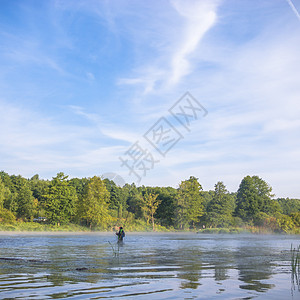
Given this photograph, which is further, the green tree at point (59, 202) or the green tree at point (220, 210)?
the green tree at point (220, 210)

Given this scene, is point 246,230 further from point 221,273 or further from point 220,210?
point 221,273

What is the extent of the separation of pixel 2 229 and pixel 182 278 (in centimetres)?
5392

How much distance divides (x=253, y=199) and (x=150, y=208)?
81.5ft

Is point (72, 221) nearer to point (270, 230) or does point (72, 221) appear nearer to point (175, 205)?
point (175, 205)

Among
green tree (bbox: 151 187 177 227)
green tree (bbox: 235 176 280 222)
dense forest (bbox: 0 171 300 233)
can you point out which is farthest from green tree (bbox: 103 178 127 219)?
green tree (bbox: 235 176 280 222)

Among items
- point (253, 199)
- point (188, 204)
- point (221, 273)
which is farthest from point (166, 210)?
point (221, 273)

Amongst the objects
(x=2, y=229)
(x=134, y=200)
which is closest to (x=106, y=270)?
(x=2, y=229)

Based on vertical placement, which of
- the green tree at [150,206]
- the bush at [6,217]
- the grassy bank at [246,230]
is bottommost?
the grassy bank at [246,230]

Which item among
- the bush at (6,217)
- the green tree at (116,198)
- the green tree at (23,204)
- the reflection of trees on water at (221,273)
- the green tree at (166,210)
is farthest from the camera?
the green tree at (116,198)

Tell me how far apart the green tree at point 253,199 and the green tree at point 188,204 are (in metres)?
9.98

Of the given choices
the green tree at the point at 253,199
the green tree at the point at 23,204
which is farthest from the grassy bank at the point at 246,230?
the green tree at the point at 23,204

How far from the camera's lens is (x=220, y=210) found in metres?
81.4

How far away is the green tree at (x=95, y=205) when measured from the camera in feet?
235

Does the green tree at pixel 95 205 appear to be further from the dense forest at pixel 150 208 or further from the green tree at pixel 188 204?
the green tree at pixel 188 204
